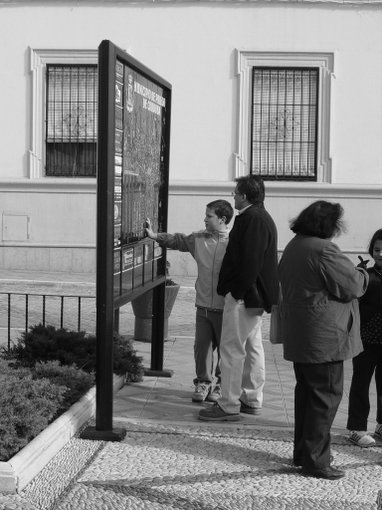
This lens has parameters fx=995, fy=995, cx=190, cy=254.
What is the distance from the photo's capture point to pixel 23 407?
6.32 meters

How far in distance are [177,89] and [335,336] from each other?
14.6 m

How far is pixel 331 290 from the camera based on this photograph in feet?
20.0

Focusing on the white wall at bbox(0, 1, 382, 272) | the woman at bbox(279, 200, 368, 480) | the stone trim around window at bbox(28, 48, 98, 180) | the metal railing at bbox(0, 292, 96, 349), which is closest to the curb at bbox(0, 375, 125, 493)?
the woman at bbox(279, 200, 368, 480)

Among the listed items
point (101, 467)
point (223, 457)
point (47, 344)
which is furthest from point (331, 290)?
point (47, 344)

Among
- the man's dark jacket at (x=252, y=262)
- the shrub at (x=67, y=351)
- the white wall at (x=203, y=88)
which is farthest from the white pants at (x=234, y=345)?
the white wall at (x=203, y=88)

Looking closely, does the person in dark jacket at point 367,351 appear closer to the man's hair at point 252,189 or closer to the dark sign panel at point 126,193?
the man's hair at point 252,189

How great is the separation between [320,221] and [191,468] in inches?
68.6

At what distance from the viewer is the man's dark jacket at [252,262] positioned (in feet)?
24.2

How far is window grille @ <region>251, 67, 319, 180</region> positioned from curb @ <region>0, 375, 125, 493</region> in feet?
43.8

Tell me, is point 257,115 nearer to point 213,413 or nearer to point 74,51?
point 74,51

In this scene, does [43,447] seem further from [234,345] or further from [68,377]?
[234,345]

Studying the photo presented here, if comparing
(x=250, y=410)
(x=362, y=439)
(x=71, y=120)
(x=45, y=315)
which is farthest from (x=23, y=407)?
(x=71, y=120)

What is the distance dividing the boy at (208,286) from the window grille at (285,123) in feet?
40.7

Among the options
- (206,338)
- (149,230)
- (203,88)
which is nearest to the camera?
(206,338)
